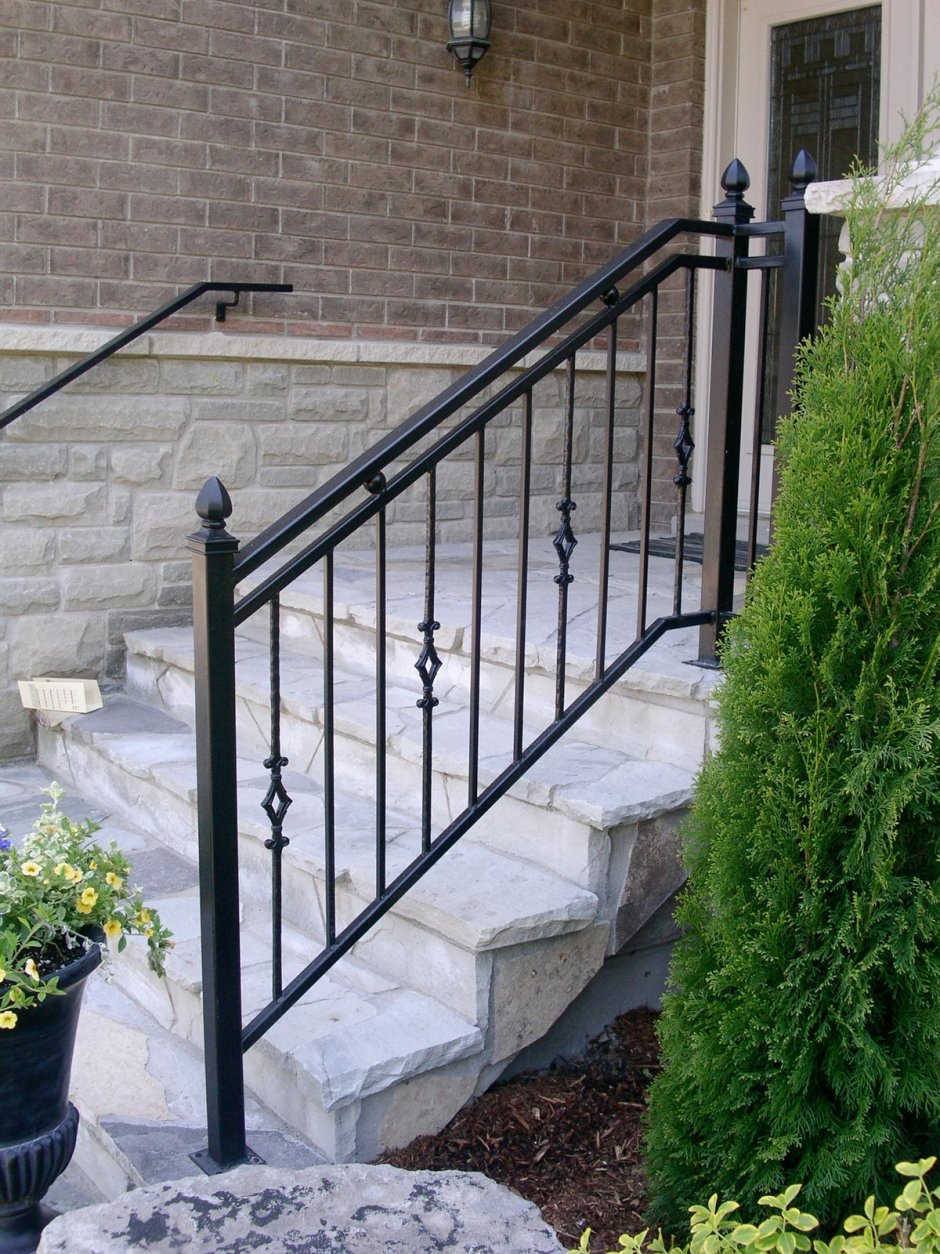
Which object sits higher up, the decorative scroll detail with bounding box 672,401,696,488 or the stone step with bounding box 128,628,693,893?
the decorative scroll detail with bounding box 672,401,696,488

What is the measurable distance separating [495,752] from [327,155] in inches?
103

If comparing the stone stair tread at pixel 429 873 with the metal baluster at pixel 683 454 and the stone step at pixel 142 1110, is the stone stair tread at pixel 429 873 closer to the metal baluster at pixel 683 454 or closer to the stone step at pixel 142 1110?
the stone step at pixel 142 1110

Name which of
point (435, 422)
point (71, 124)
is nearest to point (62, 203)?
point (71, 124)

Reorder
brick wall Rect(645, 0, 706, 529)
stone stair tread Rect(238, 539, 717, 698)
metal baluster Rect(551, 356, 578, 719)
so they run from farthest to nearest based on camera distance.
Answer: brick wall Rect(645, 0, 706, 529)
stone stair tread Rect(238, 539, 717, 698)
metal baluster Rect(551, 356, 578, 719)

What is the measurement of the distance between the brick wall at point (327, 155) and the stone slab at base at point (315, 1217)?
3.12 m

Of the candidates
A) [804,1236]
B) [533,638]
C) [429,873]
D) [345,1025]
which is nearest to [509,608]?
[533,638]

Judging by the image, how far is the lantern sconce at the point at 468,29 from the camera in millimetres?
4777

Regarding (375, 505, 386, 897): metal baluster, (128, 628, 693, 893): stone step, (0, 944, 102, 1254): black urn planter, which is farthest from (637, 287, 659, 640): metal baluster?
(0, 944, 102, 1254): black urn planter

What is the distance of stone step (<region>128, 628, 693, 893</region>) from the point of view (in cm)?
264

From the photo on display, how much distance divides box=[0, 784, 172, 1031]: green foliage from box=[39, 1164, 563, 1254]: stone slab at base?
1.53 ft

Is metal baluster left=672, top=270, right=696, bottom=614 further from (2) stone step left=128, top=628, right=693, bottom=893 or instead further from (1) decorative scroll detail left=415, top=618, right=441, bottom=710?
(1) decorative scroll detail left=415, top=618, right=441, bottom=710

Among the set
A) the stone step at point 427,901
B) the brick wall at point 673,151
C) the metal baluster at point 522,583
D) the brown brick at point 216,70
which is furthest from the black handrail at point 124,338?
the metal baluster at point 522,583

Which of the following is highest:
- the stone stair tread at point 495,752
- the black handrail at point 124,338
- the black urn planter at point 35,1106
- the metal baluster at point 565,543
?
the black handrail at point 124,338

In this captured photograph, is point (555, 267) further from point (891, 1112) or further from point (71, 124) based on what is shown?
point (891, 1112)
